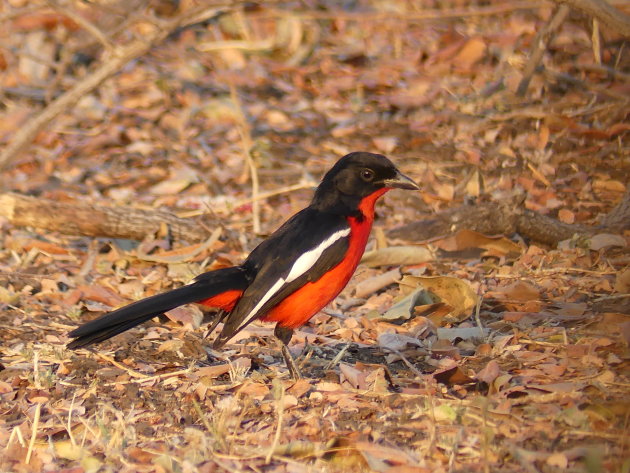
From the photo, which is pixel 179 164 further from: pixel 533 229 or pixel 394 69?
pixel 533 229

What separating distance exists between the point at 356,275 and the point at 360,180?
3.85 feet

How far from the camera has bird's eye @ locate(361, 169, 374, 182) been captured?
4.55 m

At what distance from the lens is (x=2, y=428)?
3.82 meters

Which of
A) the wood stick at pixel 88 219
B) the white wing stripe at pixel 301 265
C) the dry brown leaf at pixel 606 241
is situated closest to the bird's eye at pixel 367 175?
the white wing stripe at pixel 301 265

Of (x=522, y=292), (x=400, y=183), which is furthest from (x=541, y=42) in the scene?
(x=400, y=183)

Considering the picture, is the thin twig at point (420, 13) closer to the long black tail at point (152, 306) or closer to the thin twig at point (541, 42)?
the thin twig at point (541, 42)

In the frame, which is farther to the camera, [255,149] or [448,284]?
[255,149]

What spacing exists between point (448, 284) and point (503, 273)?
0.58 metres

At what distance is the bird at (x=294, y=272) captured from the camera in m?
4.05

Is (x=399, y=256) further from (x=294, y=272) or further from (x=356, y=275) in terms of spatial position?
(x=294, y=272)

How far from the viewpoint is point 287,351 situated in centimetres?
426

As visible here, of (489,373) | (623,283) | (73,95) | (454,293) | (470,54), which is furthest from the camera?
(470,54)

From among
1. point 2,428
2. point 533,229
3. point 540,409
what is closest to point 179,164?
point 533,229

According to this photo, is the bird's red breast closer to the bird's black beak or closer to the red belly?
the red belly
